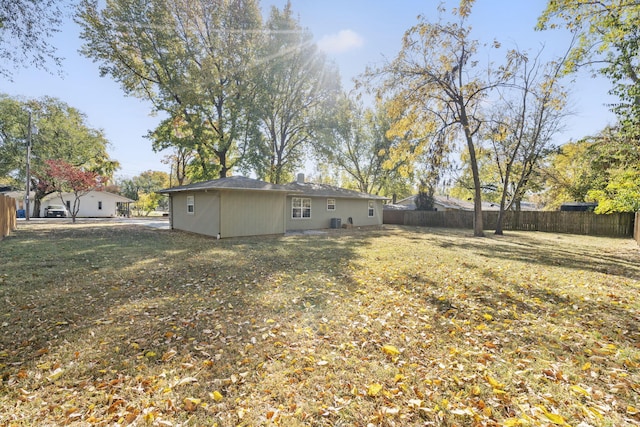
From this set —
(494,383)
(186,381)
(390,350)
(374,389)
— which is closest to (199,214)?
(186,381)

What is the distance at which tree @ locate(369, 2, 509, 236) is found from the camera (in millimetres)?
13531

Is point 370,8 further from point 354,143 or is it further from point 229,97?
point 354,143

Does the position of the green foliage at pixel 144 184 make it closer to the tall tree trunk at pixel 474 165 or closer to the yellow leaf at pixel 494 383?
the tall tree trunk at pixel 474 165

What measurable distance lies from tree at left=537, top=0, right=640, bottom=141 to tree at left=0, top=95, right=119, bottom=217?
35.7m

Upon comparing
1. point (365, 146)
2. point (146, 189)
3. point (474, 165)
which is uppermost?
point (365, 146)

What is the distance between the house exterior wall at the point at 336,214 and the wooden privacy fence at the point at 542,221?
15.7 ft

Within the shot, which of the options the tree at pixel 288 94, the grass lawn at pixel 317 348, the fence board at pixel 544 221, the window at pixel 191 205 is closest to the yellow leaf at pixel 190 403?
the grass lawn at pixel 317 348

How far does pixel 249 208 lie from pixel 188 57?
12075 millimetres

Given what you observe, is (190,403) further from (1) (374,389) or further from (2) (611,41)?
(2) (611,41)

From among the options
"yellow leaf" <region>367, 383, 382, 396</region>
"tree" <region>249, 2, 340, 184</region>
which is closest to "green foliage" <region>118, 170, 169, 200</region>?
"tree" <region>249, 2, 340, 184</region>

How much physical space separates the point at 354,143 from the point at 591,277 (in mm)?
25608

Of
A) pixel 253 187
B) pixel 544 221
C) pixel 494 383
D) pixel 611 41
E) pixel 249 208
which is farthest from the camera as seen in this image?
pixel 544 221

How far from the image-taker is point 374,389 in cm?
250

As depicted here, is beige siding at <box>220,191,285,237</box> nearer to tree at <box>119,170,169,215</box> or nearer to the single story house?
the single story house
